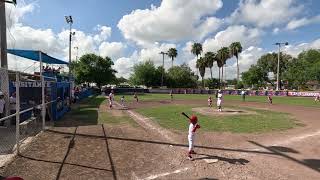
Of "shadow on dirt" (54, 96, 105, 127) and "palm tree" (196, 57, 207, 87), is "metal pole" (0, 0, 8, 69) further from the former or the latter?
"palm tree" (196, 57, 207, 87)

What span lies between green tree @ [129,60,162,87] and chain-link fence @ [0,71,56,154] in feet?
251

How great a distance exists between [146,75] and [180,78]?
13.6 m

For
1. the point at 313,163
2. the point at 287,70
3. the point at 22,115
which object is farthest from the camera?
the point at 287,70

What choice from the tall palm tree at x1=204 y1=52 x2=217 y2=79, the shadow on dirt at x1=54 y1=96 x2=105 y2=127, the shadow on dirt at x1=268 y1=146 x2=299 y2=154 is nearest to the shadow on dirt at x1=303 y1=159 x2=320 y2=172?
the shadow on dirt at x1=268 y1=146 x2=299 y2=154

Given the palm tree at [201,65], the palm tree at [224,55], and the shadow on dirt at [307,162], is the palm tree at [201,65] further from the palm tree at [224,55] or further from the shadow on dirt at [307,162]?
the shadow on dirt at [307,162]

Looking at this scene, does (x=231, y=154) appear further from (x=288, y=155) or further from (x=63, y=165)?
(x=63, y=165)

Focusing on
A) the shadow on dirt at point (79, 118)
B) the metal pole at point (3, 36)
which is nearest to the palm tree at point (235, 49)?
the shadow on dirt at point (79, 118)

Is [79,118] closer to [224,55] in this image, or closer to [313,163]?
[313,163]

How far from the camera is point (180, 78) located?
11038cm

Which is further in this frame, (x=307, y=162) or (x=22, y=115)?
(x=22, y=115)

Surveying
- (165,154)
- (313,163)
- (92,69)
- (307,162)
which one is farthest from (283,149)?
(92,69)

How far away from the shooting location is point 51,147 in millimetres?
13141

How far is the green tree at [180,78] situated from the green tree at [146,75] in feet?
19.5

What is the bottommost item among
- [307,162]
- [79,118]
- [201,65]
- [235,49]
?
[307,162]
